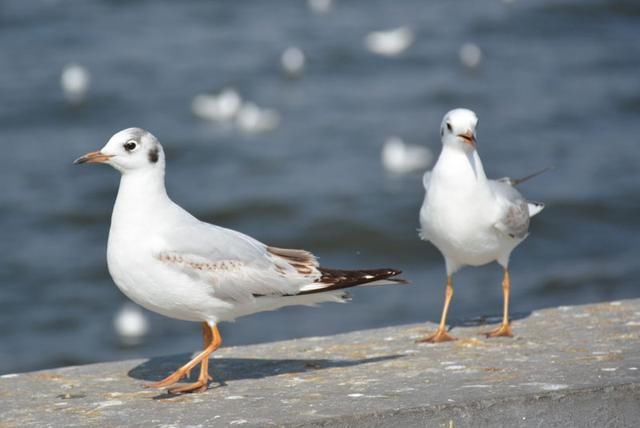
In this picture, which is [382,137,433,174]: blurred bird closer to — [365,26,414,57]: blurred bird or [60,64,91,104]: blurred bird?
[365,26,414,57]: blurred bird

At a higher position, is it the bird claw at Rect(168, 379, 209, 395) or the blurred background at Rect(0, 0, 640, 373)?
the blurred background at Rect(0, 0, 640, 373)

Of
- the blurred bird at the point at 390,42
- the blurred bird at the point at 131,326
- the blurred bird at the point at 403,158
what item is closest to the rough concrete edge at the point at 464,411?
the blurred bird at the point at 131,326

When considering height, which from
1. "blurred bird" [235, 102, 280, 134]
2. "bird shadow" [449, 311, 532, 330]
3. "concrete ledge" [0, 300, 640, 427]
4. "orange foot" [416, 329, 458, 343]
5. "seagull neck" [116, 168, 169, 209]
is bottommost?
"concrete ledge" [0, 300, 640, 427]

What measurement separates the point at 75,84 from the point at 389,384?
40.7 ft

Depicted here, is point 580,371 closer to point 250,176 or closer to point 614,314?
point 614,314

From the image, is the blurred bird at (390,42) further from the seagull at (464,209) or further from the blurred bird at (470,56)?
the seagull at (464,209)

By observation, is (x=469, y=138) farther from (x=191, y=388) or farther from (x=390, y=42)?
(x=390, y=42)

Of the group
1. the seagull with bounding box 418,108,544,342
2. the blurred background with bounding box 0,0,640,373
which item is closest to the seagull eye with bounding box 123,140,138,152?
the seagull with bounding box 418,108,544,342

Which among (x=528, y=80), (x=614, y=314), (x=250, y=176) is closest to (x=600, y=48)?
(x=528, y=80)

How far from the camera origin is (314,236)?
13039mm

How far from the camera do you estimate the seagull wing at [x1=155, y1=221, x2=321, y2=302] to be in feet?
16.0

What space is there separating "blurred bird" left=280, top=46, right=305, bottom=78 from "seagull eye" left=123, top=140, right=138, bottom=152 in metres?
11.7

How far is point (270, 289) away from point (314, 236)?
805 cm

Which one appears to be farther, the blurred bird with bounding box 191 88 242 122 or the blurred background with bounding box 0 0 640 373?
the blurred bird with bounding box 191 88 242 122
